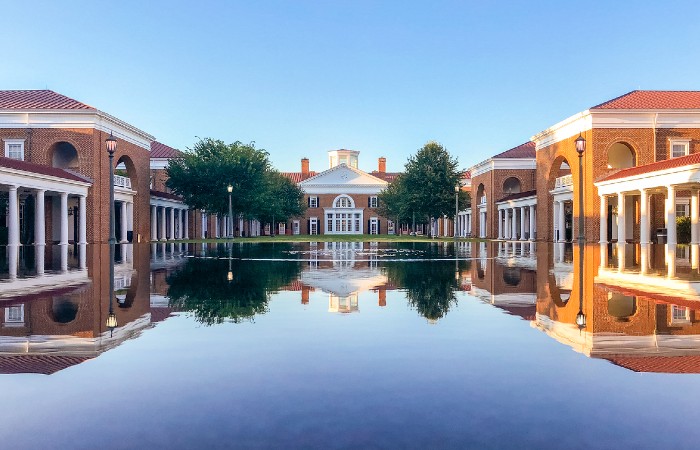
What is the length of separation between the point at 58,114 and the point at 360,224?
219ft

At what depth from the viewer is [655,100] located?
42094 mm

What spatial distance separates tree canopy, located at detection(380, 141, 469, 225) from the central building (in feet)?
115

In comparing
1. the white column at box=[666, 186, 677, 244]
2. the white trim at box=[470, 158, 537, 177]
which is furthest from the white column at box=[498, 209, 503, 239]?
the white column at box=[666, 186, 677, 244]

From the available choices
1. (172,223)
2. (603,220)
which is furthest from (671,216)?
(172,223)

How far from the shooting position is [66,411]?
13.0 feet

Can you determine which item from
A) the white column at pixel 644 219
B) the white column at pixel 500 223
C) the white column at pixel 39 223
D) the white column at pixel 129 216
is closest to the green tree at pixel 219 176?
the white column at pixel 129 216

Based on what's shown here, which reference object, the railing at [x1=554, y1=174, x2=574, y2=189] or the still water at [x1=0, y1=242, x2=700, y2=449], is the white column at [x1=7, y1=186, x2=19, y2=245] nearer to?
the still water at [x1=0, y1=242, x2=700, y2=449]

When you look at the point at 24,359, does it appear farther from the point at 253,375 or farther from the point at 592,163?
the point at 592,163

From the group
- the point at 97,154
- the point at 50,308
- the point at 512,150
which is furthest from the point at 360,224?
the point at 50,308

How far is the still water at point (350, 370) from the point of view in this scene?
11.7 ft

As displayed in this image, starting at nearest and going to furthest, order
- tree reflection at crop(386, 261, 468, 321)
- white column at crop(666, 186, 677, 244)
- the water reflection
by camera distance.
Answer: the water reflection → tree reflection at crop(386, 261, 468, 321) → white column at crop(666, 186, 677, 244)

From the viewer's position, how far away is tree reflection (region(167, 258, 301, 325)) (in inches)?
340

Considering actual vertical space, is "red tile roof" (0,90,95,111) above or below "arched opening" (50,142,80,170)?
above

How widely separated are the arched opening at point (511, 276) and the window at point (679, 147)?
96.4 feet
